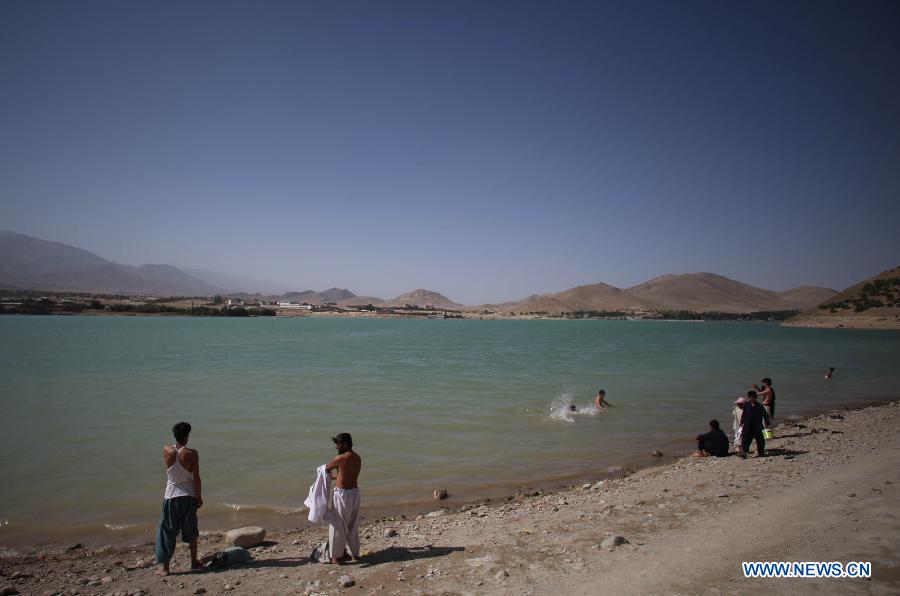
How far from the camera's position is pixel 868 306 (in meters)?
94.9

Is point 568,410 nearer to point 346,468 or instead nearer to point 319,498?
point 346,468

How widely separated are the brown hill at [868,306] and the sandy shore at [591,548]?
11106cm

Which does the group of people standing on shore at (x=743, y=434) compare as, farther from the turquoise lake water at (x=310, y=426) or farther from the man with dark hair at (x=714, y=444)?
the turquoise lake water at (x=310, y=426)

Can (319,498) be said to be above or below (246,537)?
above

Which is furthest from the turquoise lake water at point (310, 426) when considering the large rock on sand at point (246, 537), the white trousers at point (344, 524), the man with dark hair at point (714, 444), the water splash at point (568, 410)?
the white trousers at point (344, 524)

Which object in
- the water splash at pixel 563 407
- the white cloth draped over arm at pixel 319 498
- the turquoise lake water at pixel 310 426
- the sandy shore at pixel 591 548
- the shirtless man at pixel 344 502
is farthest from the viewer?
the water splash at pixel 563 407

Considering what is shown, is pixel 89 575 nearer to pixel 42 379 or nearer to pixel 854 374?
pixel 42 379

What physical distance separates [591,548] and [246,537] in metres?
5.13

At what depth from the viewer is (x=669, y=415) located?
18.1 m

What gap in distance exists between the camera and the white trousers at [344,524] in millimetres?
6176

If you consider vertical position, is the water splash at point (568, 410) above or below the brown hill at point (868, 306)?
below

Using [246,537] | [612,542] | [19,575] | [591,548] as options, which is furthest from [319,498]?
[19,575]

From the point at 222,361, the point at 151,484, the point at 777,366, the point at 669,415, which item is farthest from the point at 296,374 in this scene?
the point at 777,366

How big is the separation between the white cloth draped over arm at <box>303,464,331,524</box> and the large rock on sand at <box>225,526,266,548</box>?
1.87 m
